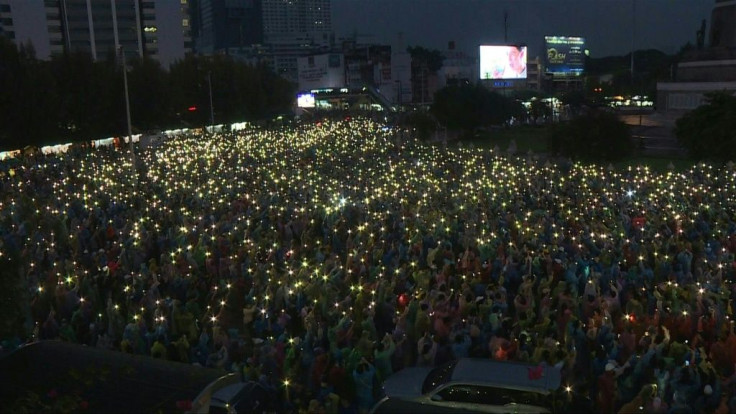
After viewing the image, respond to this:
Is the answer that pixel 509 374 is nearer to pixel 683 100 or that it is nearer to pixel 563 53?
pixel 683 100

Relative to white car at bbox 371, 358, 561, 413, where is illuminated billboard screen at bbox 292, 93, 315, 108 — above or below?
above

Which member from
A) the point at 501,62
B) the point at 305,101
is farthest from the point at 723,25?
the point at 305,101

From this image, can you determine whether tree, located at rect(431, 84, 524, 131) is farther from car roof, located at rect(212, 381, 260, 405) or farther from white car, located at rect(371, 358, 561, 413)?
car roof, located at rect(212, 381, 260, 405)

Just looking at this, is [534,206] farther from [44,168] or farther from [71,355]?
[44,168]

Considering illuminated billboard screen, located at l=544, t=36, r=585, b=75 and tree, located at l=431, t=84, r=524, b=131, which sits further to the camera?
illuminated billboard screen, located at l=544, t=36, r=585, b=75

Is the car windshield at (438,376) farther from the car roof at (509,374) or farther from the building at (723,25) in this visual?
the building at (723,25)

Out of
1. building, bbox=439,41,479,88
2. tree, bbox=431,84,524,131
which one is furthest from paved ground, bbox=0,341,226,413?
Answer: building, bbox=439,41,479,88
